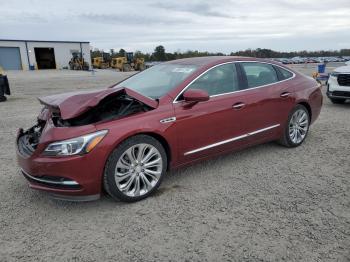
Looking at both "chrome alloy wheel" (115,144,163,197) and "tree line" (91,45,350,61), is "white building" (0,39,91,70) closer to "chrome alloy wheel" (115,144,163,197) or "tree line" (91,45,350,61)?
"tree line" (91,45,350,61)

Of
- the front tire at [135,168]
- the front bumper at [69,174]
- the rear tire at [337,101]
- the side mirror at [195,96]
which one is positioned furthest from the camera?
the rear tire at [337,101]

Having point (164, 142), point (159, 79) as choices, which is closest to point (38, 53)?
point (159, 79)

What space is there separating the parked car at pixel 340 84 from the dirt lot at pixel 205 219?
4689mm

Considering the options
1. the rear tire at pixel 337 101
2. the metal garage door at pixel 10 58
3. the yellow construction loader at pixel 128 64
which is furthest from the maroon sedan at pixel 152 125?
the metal garage door at pixel 10 58

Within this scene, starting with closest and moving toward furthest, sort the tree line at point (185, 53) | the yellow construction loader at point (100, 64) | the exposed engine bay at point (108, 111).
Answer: the exposed engine bay at point (108, 111), the yellow construction loader at point (100, 64), the tree line at point (185, 53)

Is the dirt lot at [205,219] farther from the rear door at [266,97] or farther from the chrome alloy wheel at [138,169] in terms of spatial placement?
the rear door at [266,97]

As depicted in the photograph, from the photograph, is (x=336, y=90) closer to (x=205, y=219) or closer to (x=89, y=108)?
(x=205, y=219)

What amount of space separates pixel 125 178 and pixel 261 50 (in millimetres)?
65272

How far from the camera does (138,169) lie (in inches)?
133

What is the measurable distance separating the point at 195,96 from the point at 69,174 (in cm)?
159

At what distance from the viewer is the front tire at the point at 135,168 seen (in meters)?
3.19

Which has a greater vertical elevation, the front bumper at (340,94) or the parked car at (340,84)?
the parked car at (340,84)

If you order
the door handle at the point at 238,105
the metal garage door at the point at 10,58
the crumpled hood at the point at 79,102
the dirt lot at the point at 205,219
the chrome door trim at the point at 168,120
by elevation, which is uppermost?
the metal garage door at the point at 10,58

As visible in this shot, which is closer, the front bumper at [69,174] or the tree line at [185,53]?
the front bumper at [69,174]
